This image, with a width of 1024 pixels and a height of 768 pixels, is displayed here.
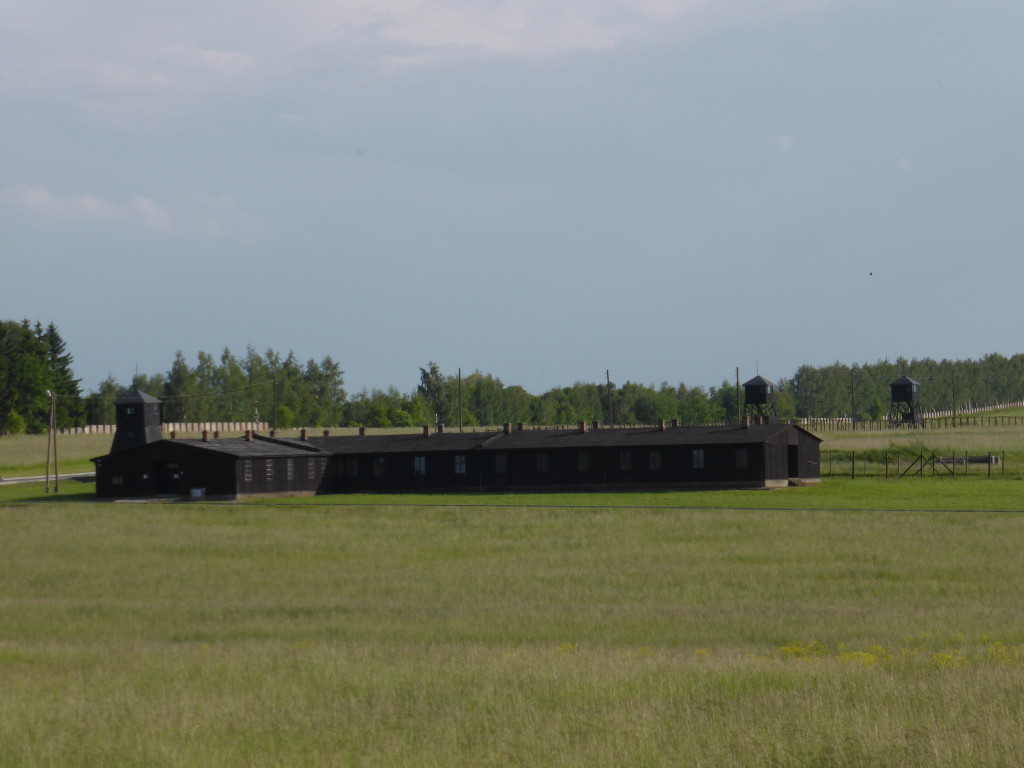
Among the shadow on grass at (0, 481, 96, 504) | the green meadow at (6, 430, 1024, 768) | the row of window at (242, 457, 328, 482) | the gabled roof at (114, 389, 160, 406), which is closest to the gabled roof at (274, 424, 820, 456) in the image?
the row of window at (242, 457, 328, 482)

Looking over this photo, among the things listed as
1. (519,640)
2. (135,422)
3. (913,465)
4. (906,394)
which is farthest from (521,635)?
(906,394)

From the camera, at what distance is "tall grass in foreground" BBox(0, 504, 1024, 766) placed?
12.3 meters

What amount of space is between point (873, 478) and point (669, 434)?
14138mm

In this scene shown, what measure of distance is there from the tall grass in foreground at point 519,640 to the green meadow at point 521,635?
0.24 ft

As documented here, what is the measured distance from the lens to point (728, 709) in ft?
45.1

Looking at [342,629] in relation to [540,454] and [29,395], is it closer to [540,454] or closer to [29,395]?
[540,454]

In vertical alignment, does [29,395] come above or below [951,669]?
above

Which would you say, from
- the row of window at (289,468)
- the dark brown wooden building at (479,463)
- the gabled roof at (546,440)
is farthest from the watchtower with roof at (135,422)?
the row of window at (289,468)

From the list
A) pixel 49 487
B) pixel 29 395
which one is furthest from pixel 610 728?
pixel 29 395

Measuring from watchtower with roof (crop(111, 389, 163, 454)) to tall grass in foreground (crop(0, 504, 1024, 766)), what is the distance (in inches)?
1346

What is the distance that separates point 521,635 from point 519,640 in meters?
0.60

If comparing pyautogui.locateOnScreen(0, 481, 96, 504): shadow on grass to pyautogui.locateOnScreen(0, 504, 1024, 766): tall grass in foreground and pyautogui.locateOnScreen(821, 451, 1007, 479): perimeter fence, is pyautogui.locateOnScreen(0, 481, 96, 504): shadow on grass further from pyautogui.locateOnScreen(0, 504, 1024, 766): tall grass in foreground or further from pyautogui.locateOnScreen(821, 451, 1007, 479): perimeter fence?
pyautogui.locateOnScreen(821, 451, 1007, 479): perimeter fence

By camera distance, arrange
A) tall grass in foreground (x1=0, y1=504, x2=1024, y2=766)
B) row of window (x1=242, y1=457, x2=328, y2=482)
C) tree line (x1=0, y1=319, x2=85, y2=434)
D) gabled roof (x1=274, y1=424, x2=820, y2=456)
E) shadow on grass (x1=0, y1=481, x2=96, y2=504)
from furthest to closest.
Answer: tree line (x1=0, y1=319, x2=85, y2=434), row of window (x1=242, y1=457, x2=328, y2=482), gabled roof (x1=274, y1=424, x2=820, y2=456), shadow on grass (x1=0, y1=481, x2=96, y2=504), tall grass in foreground (x1=0, y1=504, x2=1024, y2=766)

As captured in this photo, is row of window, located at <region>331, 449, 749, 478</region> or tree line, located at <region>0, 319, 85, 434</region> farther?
tree line, located at <region>0, 319, 85, 434</region>
